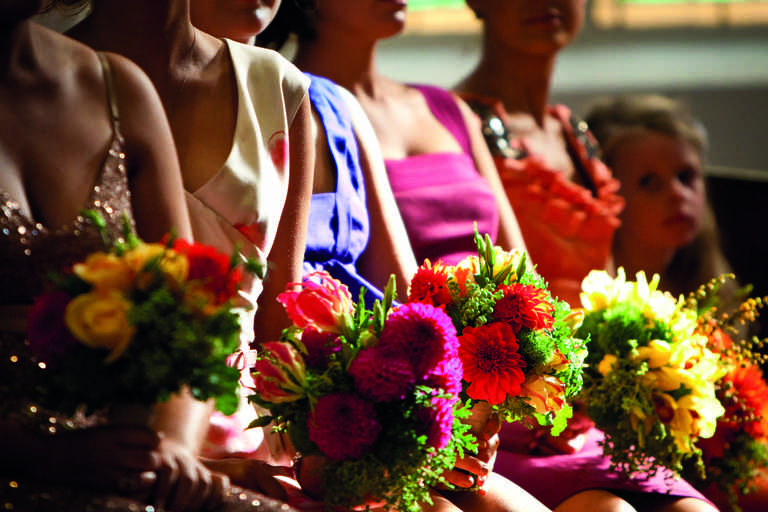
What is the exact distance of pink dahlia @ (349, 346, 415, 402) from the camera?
1.38 metres

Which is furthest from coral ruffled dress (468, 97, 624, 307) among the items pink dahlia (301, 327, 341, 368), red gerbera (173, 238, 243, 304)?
red gerbera (173, 238, 243, 304)

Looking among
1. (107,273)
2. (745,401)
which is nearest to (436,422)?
(107,273)

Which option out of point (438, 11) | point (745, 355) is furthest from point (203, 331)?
point (438, 11)

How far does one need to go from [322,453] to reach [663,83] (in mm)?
3550

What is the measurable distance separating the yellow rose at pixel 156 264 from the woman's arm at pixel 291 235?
25.4 inches

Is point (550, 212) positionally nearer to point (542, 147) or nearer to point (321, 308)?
point (542, 147)

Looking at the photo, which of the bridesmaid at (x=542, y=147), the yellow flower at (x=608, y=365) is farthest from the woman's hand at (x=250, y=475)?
the bridesmaid at (x=542, y=147)

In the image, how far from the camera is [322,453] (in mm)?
1430

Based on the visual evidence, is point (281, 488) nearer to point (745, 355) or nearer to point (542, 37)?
point (745, 355)

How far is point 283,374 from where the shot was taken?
143 centimetres

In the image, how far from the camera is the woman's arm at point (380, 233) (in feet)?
6.88

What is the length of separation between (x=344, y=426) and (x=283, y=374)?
0.40 ft

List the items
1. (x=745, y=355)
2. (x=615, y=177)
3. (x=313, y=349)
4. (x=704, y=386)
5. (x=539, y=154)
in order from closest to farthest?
(x=313, y=349)
(x=704, y=386)
(x=745, y=355)
(x=539, y=154)
(x=615, y=177)

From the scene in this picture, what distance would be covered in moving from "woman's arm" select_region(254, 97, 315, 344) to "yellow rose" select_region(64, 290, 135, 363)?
69 centimetres
